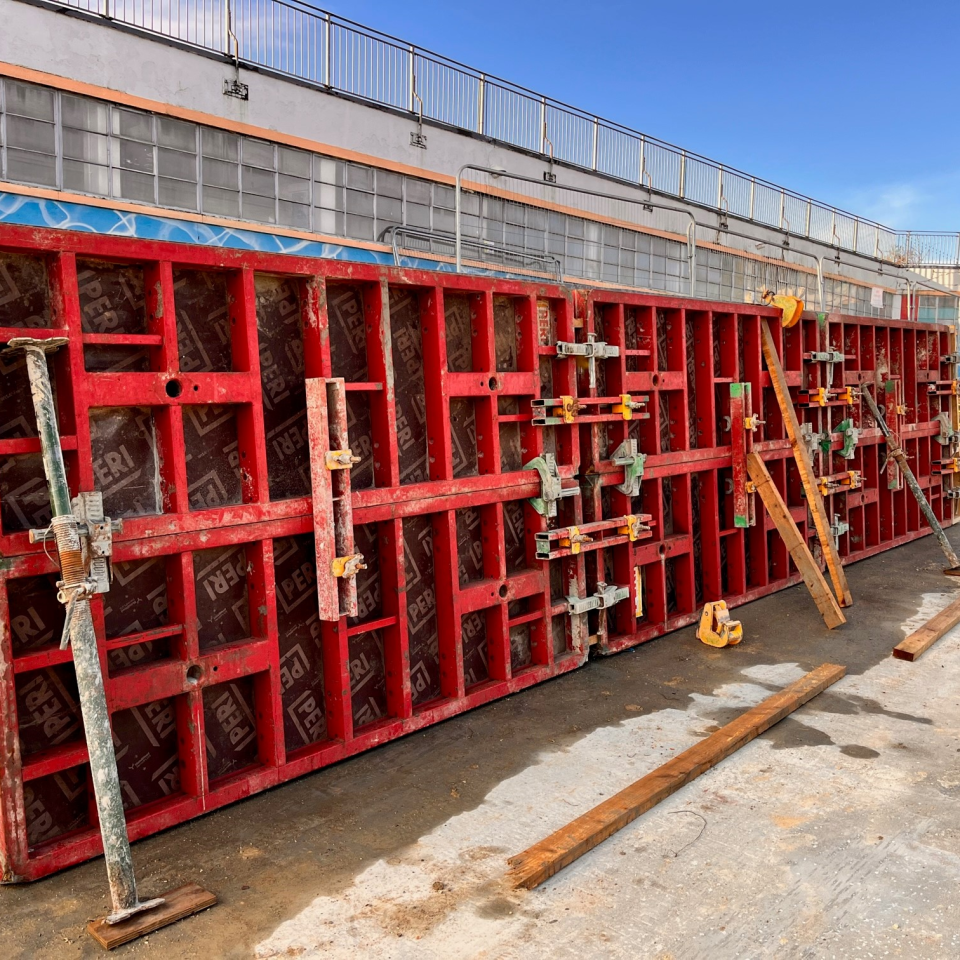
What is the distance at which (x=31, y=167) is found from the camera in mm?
13688

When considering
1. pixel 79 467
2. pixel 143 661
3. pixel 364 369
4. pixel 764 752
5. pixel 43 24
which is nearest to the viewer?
pixel 79 467

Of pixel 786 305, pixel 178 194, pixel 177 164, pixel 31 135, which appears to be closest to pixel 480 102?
pixel 177 164

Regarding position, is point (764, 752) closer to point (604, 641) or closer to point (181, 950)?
point (604, 641)

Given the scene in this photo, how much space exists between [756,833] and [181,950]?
2.76 meters

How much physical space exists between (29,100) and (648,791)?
14716 mm

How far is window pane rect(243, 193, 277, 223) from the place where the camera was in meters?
16.7

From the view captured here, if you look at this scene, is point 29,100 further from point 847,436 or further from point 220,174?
point 847,436

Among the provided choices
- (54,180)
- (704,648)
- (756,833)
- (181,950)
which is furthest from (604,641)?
(54,180)

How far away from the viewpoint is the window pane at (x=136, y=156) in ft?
48.7

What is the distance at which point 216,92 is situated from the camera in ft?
53.0

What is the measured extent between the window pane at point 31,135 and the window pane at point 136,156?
1.15 metres

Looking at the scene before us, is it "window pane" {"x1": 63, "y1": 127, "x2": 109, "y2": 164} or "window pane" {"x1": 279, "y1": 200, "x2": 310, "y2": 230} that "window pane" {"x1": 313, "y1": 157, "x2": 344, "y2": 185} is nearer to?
"window pane" {"x1": 279, "y1": 200, "x2": 310, "y2": 230}

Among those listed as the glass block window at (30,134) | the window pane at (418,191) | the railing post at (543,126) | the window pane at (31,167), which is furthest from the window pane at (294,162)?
the railing post at (543,126)

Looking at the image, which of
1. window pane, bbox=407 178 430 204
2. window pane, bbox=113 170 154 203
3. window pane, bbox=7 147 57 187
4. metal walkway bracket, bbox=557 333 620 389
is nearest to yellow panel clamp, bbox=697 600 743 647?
metal walkway bracket, bbox=557 333 620 389
